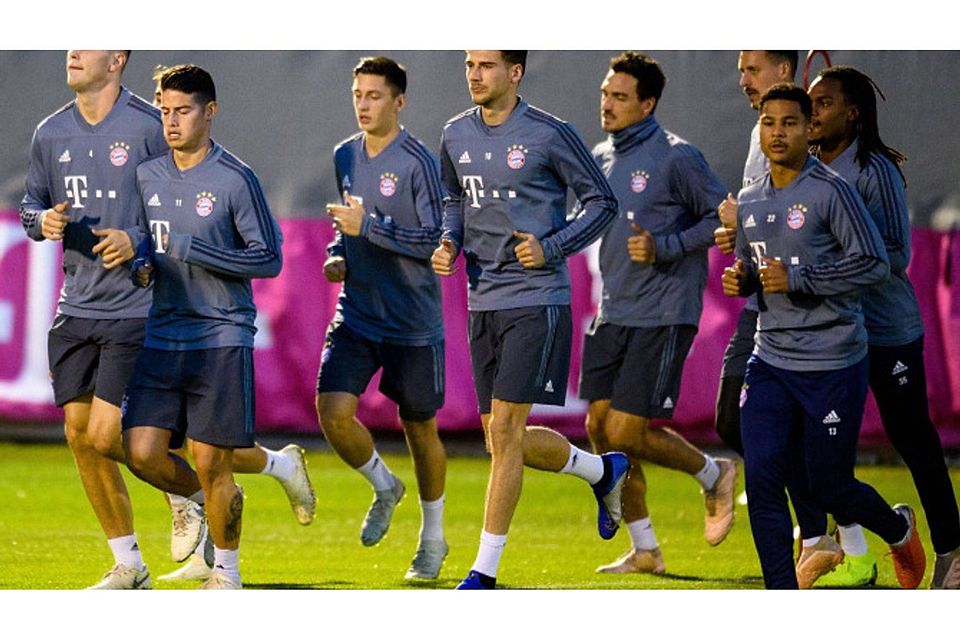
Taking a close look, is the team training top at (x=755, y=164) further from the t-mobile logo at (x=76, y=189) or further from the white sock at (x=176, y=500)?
the t-mobile logo at (x=76, y=189)

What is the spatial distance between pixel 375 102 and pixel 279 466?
1376 millimetres

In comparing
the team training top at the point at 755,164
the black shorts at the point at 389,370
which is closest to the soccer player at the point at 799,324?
the team training top at the point at 755,164

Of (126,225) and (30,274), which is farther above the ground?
(126,225)

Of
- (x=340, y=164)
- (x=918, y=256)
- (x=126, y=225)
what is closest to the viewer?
(x=126, y=225)

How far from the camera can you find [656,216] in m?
6.89

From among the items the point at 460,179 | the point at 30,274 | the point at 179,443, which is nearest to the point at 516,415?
the point at 460,179

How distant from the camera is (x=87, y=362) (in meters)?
6.25

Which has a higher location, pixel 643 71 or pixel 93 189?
pixel 643 71

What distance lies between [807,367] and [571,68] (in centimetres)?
262

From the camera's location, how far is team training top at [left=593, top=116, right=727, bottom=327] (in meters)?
6.84

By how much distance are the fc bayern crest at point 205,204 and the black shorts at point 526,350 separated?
94 cm

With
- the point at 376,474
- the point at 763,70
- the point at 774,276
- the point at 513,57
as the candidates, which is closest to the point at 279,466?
the point at 376,474

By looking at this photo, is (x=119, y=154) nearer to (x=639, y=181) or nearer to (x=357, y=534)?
(x=639, y=181)
